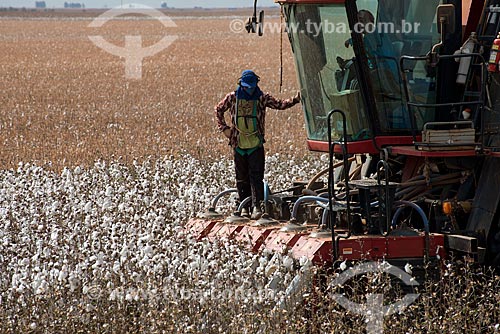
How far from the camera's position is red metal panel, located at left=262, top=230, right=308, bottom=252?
793 cm

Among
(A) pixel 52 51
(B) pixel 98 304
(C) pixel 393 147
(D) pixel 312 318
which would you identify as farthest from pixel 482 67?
(A) pixel 52 51

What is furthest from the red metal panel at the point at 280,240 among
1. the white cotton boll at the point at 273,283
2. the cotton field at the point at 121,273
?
the white cotton boll at the point at 273,283

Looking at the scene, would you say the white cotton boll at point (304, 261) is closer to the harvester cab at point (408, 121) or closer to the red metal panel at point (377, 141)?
the harvester cab at point (408, 121)

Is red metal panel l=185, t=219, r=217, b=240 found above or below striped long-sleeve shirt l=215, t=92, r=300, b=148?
below

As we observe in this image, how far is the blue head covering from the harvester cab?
0.57 m

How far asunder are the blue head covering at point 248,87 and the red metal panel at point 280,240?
54.3 inches

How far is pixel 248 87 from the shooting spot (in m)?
8.98

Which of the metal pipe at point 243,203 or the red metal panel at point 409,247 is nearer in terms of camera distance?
the red metal panel at point 409,247

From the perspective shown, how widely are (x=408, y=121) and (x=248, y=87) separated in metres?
1.50

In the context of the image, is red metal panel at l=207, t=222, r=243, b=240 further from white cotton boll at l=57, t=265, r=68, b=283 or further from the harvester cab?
white cotton boll at l=57, t=265, r=68, b=283

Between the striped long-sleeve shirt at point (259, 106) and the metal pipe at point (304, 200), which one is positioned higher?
the striped long-sleeve shirt at point (259, 106)

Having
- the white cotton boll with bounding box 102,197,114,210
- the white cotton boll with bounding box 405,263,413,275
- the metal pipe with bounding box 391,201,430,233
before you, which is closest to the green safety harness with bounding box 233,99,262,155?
the white cotton boll with bounding box 102,197,114,210

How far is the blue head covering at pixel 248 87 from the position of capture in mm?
8969

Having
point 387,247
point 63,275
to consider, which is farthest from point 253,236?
point 63,275
